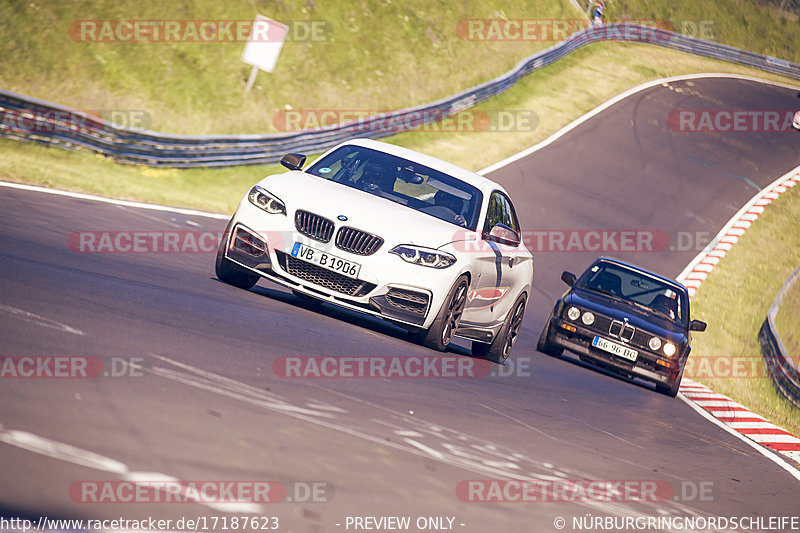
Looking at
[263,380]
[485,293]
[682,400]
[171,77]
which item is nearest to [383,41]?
[171,77]

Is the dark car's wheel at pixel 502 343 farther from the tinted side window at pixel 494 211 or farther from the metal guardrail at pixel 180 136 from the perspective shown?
the metal guardrail at pixel 180 136

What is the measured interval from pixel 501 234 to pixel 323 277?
6.57 feet

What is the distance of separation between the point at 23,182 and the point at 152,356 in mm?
10101

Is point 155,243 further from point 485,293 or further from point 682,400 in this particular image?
point 682,400

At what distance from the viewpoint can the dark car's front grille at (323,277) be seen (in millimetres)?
9016

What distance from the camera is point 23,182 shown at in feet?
51.3
